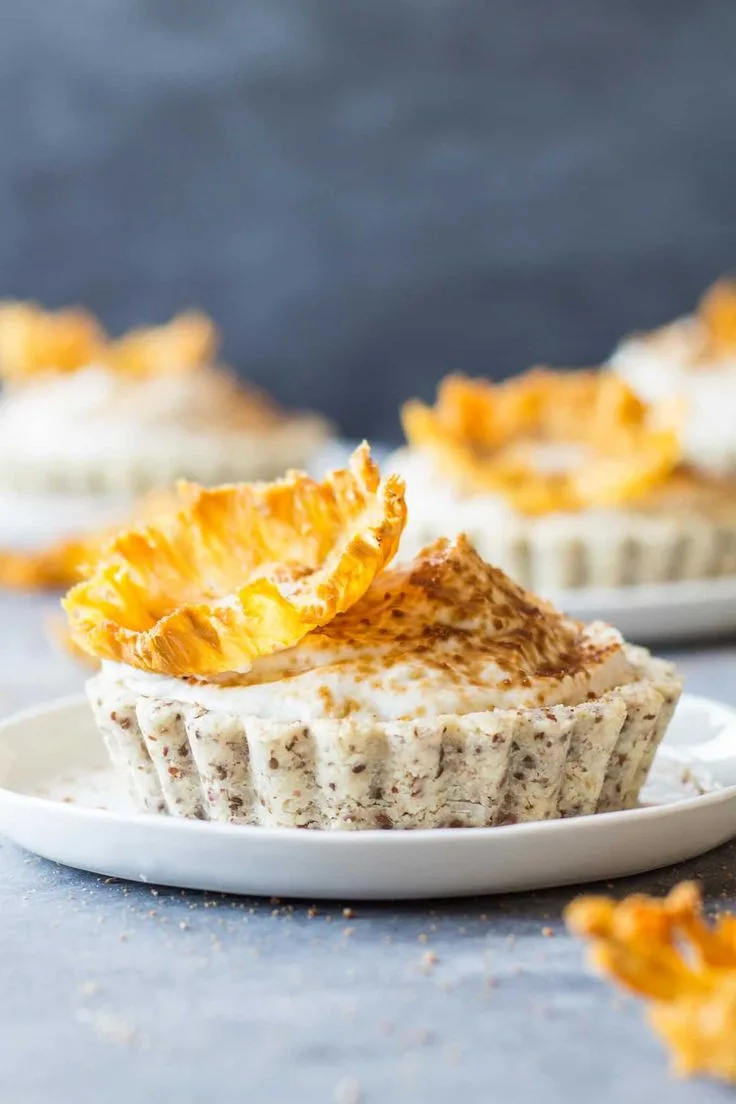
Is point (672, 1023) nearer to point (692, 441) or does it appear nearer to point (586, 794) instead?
point (586, 794)

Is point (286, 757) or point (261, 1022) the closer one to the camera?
point (261, 1022)

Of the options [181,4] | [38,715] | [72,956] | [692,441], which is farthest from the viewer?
[181,4]

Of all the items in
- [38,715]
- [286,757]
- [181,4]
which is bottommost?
[38,715]

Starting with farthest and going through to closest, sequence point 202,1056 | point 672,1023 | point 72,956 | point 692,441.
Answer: point 692,441, point 72,956, point 202,1056, point 672,1023

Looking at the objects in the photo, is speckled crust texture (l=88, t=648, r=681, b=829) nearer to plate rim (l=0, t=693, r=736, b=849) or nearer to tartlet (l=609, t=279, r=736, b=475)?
plate rim (l=0, t=693, r=736, b=849)

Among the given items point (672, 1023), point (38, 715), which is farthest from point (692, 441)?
point (672, 1023)

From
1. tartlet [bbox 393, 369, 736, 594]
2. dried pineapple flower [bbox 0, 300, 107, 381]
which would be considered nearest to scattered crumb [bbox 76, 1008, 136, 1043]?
tartlet [bbox 393, 369, 736, 594]

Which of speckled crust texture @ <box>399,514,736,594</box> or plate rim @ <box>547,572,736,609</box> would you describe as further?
speckled crust texture @ <box>399,514,736,594</box>

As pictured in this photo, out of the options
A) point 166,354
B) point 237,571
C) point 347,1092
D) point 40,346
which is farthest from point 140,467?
point 347,1092
